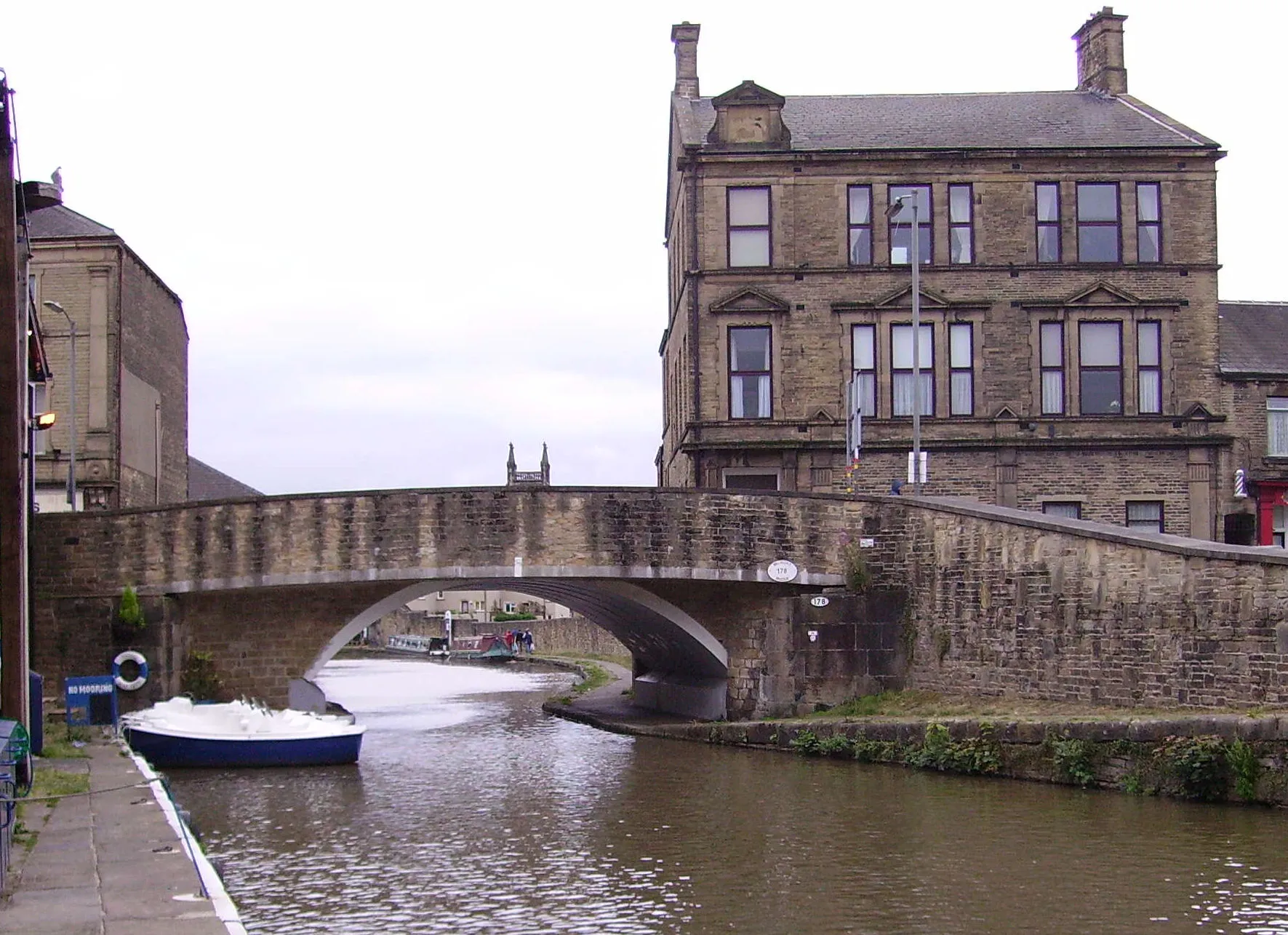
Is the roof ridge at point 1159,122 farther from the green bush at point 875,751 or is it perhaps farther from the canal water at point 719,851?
the canal water at point 719,851

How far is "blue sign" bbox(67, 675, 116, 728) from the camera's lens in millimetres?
23500

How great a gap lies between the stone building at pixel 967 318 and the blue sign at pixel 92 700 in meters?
11.9

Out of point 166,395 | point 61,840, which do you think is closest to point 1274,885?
point 61,840

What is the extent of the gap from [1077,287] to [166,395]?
912 inches

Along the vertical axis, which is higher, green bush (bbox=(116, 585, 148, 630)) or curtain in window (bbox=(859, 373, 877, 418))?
curtain in window (bbox=(859, 373, 877, 418))

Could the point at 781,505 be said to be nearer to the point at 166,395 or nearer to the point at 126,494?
the point at 126,494

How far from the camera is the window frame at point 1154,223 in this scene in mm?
32062

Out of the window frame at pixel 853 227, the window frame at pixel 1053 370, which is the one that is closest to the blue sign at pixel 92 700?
the window frame at pixel 853 227

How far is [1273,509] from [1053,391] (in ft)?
16.3

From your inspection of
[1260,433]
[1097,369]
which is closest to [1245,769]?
[1097,369]

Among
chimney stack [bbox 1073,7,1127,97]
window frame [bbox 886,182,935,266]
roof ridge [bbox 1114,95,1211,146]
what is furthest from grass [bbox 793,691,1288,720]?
chimney stack [bbox 1073,7,1127,97]

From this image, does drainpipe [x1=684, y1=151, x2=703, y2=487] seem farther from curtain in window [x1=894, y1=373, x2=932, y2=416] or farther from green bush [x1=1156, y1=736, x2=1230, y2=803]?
green bush [x1=1156, y1=736, x2=1230, y2=803]

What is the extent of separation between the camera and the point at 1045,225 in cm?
3203

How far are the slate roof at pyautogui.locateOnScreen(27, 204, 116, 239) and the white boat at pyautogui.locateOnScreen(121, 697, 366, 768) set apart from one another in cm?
1719
